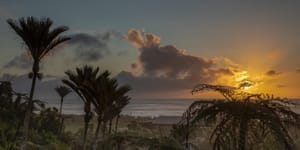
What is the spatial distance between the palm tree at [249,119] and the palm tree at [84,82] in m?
14.1

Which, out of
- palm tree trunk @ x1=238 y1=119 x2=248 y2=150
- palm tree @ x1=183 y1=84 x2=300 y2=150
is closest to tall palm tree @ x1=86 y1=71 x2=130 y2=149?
palm tree @ x1=183 y1=84 x2=300 y2=150

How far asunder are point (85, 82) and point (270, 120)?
14931 mm

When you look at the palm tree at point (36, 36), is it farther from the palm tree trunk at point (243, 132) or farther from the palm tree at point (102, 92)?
the palm tree trunk at point (243, 132)

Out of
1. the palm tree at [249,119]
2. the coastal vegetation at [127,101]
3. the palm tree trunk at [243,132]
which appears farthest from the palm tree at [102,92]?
the palm tree trunk at [243,132]

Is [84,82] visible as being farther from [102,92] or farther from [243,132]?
[243,132]

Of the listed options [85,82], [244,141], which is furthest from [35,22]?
[244,141]

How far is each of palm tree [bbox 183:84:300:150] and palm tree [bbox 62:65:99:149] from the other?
14.1 meters

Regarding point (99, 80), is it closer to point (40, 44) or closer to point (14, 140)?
point (40, 44)

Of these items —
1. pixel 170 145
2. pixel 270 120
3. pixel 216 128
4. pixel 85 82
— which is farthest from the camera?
pixel 85 82

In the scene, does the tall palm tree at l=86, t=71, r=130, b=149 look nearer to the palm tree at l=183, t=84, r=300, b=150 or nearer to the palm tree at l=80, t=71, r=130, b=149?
the palm tree at l=80, t=71, r=130, b=149

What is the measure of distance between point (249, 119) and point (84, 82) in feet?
48.2

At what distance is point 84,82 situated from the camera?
63.8 ft

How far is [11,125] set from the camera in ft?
118

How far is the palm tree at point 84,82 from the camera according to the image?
65.4ft
